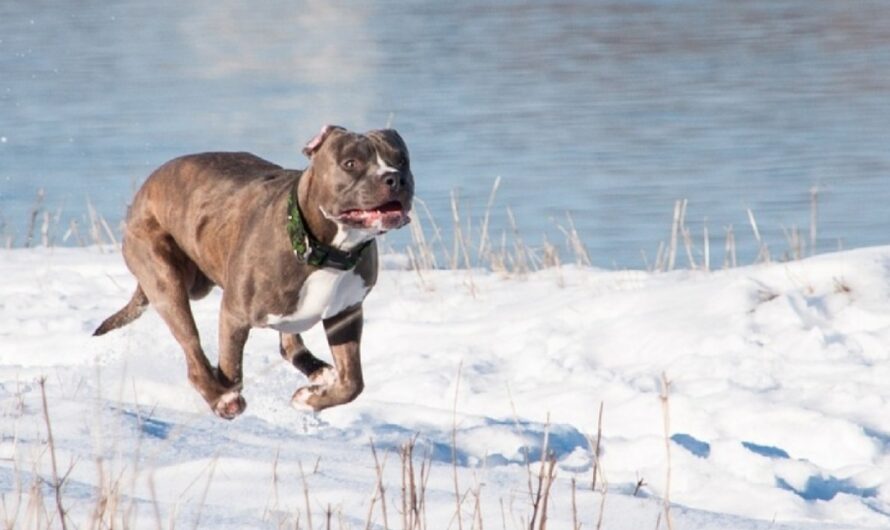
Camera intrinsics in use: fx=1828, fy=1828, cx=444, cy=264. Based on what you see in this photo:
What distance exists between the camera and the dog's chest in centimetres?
648

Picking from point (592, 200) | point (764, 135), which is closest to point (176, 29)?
point (764, 135)

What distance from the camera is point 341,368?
6988 mm

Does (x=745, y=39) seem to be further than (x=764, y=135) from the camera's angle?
Yes

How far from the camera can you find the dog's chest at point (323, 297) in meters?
6.48

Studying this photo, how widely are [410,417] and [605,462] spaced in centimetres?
94

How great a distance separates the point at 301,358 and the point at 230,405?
50 cm

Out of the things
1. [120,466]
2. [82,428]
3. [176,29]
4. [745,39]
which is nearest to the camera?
[120,466]

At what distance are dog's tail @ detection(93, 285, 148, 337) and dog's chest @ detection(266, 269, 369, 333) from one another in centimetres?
140

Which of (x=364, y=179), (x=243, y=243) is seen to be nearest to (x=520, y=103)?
(x=243, y=243)

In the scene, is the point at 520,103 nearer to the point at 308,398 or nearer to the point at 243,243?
the point at 308,398

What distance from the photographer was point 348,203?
20.0 ft

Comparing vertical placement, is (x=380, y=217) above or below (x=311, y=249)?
above

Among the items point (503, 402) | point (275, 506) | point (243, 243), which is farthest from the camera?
point (503, 402)

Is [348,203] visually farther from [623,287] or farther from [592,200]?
[592,200]
